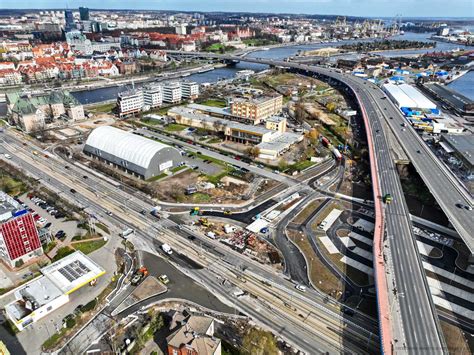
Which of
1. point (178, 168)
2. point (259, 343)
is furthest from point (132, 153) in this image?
point (259, 343)

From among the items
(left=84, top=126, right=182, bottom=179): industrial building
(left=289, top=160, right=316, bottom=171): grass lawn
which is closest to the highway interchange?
(left=289, top=160, right=316, bottom=171): grass lawn

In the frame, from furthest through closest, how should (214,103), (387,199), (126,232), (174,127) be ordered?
1. (214,103)
2. (174,127)
3. (387,199)
4. (126,232)

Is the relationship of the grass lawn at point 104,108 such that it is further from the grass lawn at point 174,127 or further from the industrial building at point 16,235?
the industrial building at point 16,235

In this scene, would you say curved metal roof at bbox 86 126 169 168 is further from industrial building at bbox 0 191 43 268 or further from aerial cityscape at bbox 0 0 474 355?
industrial building at bbox 0 191 43 268

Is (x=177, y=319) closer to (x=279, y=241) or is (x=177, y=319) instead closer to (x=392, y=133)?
(x=279, y=241)

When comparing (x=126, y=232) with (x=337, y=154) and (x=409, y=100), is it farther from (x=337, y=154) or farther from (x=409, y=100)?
(x=409, y=100)

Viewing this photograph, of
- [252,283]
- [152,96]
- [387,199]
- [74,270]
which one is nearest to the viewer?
[252,283]

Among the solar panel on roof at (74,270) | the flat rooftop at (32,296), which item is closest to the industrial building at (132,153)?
the solar panel on roof at (74,270)
